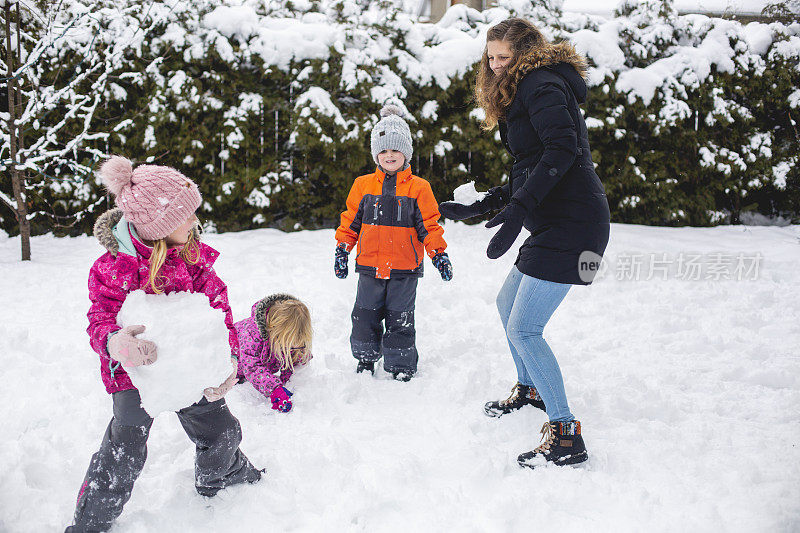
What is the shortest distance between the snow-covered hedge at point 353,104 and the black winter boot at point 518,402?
12.2ft

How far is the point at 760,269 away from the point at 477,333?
3.30m

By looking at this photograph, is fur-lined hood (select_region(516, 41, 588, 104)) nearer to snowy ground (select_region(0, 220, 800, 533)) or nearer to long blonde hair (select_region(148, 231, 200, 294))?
long blonde hair (select_region(148, 231, 200, 294))

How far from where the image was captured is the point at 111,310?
1.93 metres

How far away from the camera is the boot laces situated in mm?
2559

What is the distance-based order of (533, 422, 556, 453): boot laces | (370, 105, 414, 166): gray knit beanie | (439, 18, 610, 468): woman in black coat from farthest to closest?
(370, 105, 414, 166): gray knit beanie → (533, 422, 556, 453): boot laces → (439, 18, 610, 468): woman in black coat

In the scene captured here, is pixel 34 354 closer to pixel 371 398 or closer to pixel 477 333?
pixel 371 398

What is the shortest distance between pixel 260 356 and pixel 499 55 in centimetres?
212

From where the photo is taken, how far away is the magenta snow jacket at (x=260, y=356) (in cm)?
320

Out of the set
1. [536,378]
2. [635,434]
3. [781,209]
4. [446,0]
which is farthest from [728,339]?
[446,0]

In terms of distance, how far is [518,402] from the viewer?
3090 millimetres

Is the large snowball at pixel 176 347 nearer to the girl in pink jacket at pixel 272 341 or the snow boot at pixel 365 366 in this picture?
the girl in pink jacket at pixel 272 341

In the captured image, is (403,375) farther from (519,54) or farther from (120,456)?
(519,54)

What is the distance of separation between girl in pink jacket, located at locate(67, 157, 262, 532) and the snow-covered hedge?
4.09 m

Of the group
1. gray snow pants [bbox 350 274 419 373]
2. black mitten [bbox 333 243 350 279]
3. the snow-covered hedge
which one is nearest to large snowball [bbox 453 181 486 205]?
Answer: gray snow pants [bbox 350 274 419 373]
